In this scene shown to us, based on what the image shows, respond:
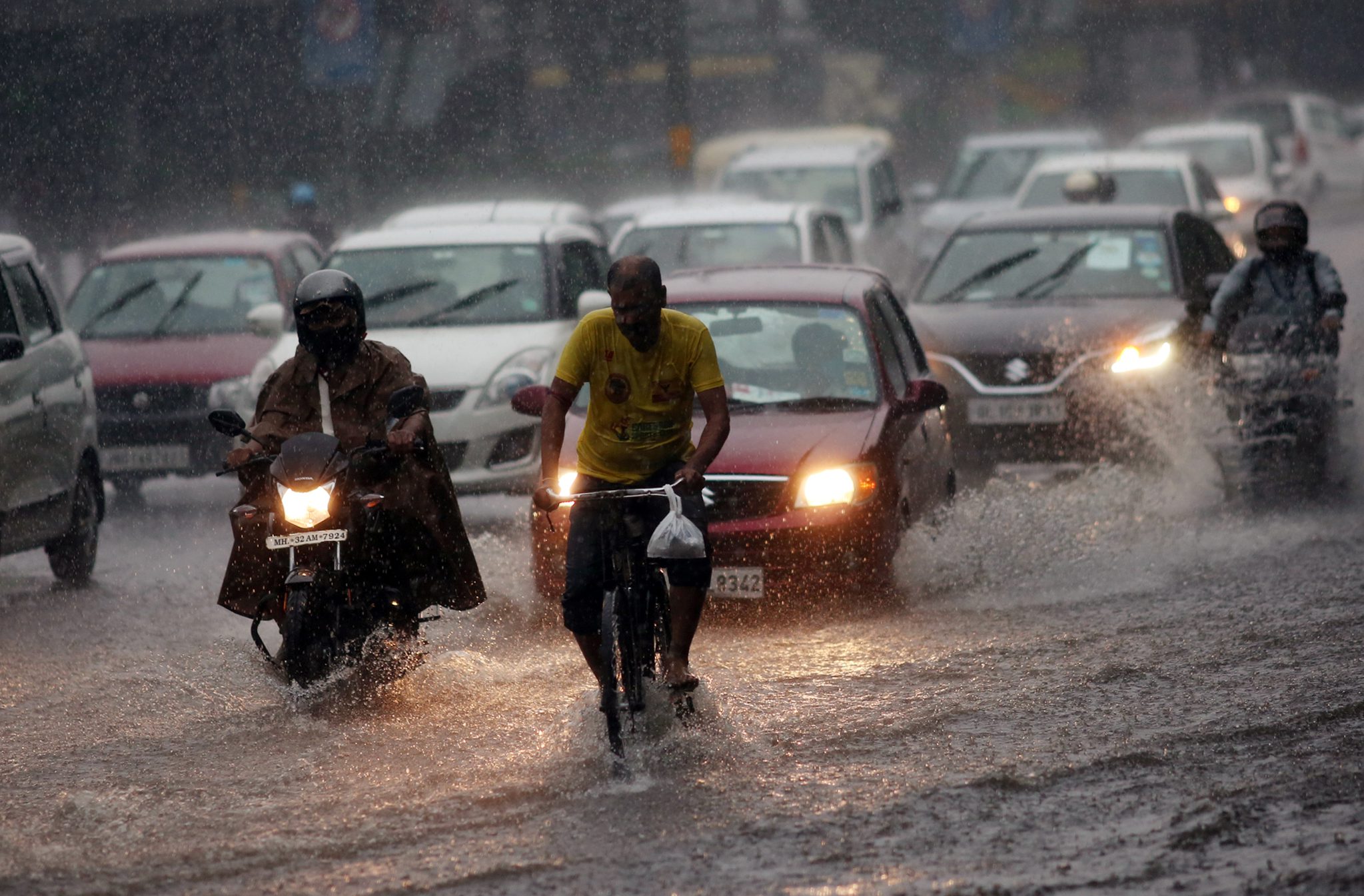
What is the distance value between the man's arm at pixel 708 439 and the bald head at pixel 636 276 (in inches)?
14.4

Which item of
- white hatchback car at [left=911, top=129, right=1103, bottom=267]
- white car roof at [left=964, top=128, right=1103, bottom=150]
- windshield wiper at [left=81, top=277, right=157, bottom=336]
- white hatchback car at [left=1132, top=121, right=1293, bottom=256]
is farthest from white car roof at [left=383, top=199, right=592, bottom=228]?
white car roof at [left=964, top=128, right=1103, bottom=150]

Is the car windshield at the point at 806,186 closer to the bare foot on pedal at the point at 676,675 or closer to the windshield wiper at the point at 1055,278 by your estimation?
the windshield wiper at the point at 1055,278

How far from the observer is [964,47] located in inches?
1732

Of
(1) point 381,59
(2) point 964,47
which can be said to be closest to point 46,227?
(1) point 381,59

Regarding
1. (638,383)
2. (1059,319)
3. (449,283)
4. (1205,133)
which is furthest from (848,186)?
(638,383)

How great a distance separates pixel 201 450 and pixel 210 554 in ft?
6.57

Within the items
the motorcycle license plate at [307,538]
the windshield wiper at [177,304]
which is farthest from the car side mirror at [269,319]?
the motorcycle license plate at [307,538]

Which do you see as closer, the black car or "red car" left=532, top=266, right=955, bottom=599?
"red car" left=532, top=266, right=955, bottom=599

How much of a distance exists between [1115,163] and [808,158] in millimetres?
4341

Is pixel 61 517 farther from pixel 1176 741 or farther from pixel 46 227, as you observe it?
pixel 46 227

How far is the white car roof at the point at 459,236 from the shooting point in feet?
45.5

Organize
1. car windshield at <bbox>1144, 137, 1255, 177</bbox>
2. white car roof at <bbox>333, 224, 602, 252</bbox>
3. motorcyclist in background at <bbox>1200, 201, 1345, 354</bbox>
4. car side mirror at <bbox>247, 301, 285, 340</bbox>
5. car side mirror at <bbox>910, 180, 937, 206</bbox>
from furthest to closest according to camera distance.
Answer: car windshield at <bbox>1144, 137, 1255, 177</bbox>, car side mirror at <bbox>910, 180, 937, 206</bbox>, white car roof at <bbox>333, 224, 602, 252</bbox>, car side mirror at <bbox>247, 301, 285, 340</bbox>, motorcyclist in background at <bbox>1200, 201, 1345, 354</bbox>

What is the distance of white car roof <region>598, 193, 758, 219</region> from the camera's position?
2203cm

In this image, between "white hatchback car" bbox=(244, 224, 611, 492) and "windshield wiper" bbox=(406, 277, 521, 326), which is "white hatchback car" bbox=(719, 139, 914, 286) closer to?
"white hatchback car" bbox=(244, 224, 611, 492)
